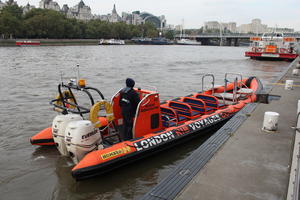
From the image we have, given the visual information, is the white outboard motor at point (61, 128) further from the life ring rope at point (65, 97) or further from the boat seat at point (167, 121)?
the boat seat at point (167, 121)

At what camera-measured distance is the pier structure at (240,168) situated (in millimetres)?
4160

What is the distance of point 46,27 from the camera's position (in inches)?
3297

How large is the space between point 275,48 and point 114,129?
121ft

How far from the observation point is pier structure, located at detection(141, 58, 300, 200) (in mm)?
4160

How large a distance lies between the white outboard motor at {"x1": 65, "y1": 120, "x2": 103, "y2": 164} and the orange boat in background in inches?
1451

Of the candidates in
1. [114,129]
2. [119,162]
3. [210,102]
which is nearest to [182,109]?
[210,102]

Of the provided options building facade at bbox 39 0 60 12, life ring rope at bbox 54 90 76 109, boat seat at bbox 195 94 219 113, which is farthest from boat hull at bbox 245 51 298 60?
building facade at bbox 39 0 60 12

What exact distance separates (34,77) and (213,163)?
18.7m

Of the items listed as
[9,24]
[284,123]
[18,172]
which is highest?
[9,24]

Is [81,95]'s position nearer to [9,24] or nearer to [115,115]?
[115,115]

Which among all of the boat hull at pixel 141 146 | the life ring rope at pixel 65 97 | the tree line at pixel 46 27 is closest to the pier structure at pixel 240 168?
the boat hull at pixel 141 146

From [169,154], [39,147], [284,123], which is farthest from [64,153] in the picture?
[284,123]

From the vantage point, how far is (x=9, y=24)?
7244 centimetres

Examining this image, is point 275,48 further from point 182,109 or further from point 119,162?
point 119,162
